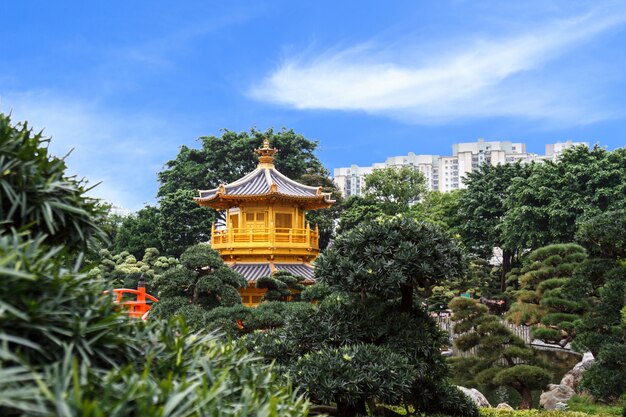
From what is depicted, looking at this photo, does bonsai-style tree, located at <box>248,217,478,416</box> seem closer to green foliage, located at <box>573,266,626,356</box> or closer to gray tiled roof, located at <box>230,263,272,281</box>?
green foliage, located at <box>573,266,626,356</box>

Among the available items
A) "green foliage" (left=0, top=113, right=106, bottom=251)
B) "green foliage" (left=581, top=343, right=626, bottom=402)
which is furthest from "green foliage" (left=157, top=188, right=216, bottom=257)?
"green foliage" (left=0, top=113, right=106, bottom=251)

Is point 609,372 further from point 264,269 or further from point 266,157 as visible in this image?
point 266,157

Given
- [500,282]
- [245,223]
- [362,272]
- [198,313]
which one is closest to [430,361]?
[362,272]

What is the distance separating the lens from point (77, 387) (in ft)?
4.47

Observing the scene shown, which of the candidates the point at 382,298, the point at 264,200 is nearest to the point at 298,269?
the point at 264,200

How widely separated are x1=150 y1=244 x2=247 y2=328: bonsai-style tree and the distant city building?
50.7 meters

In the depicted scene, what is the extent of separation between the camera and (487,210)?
88.0 feet

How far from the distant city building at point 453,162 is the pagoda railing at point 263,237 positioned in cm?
4311

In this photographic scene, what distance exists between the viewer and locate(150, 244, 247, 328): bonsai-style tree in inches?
427

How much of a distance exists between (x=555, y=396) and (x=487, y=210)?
15.4 meters

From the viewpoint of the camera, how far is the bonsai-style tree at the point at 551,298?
45.3 ft

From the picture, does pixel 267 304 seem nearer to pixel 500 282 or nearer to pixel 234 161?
pixel 500 282

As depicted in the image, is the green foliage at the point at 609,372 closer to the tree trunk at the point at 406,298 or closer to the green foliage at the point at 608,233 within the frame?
the green foliage at the point at 608,233

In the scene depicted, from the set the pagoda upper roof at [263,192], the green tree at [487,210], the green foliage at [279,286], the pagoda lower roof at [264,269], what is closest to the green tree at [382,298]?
the green foliage at [279,286]
